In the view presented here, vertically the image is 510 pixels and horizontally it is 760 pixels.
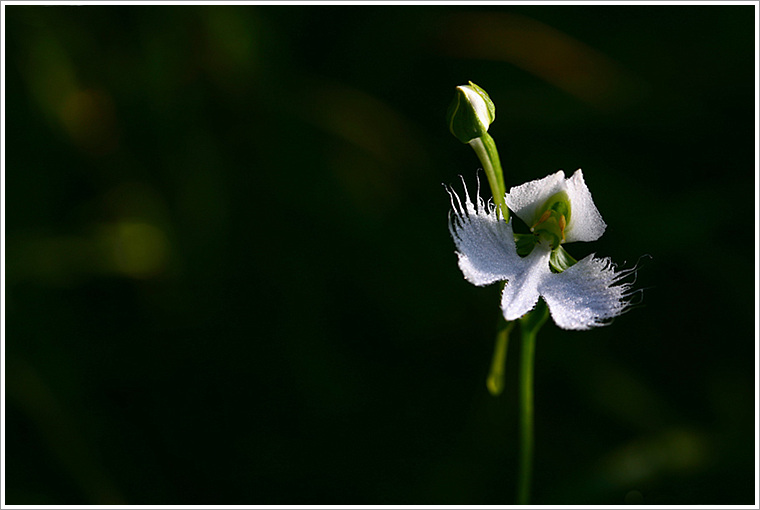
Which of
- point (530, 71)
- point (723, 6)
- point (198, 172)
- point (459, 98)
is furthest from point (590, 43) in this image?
point (459, 98)

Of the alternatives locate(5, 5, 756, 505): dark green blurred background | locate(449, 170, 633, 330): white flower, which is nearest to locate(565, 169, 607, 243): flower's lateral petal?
locate(449, 170, 633, 330): white flower

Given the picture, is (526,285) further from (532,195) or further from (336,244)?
(336,244)

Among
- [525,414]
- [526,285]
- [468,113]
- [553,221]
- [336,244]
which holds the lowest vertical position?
[525,414]

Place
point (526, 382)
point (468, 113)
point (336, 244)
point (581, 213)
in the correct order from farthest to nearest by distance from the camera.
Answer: point (336, 244) → point (526, 382) → point (581, 213) → point (468, 113)

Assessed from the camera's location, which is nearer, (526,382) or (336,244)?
(526,382)

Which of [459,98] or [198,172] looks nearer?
[459,98]

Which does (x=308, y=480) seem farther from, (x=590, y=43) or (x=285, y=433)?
(x=590, y=43)

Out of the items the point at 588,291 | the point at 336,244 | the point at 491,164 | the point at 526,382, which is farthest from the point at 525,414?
the point at 336,244
